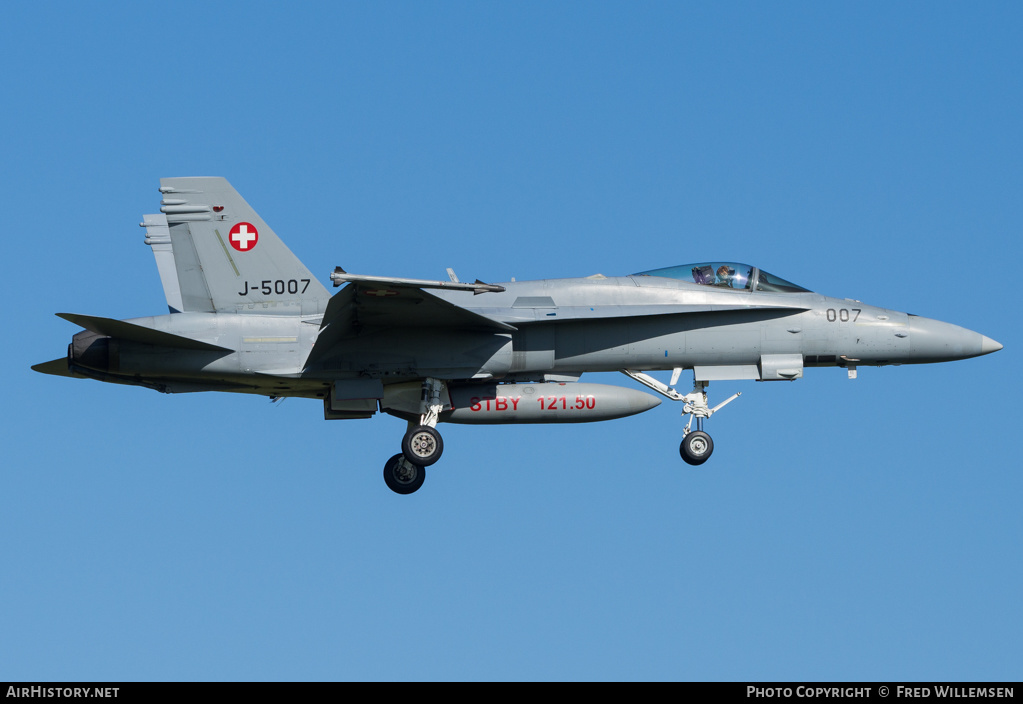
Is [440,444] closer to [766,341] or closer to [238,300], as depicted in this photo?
[238,300]

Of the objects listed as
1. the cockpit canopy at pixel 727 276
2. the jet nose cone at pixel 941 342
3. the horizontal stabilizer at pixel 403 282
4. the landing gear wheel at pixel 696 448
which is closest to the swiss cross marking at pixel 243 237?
the horizontal stabilizer at pixel 403 282

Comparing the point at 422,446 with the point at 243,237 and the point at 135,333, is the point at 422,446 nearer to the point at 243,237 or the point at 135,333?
the point at 243,237

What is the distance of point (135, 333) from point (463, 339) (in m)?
4.80

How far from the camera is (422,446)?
20328 millimetres

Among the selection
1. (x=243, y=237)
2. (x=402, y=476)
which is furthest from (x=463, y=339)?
(x=243, y=237)

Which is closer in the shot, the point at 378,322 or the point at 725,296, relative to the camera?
the point at 378,322

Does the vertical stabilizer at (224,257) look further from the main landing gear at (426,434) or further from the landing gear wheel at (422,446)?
the landing gear wheel at (422,446)

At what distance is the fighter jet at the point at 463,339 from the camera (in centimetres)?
1939

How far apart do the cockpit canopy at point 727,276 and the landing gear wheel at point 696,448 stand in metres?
2.41

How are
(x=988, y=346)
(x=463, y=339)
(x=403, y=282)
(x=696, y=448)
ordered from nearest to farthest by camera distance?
(x=403, y=282) < (x=463, y=339) < (x=696, y=448) < (x=988, y=346)

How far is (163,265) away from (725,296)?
389 inches

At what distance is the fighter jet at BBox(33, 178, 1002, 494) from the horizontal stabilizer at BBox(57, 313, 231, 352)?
3 centimetres

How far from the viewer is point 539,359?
66.7 feet
